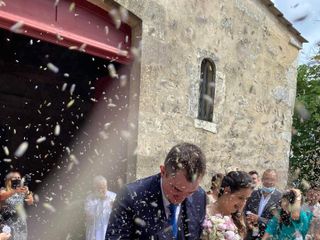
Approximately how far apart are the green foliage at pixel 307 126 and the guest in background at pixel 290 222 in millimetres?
10606

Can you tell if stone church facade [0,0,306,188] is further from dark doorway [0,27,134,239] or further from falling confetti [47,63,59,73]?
falling confetti [47,63,59,73]

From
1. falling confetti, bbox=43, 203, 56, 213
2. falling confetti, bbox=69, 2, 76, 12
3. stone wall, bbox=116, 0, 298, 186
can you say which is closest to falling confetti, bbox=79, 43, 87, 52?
falling confetti, bbox=69, 2, 76, 12

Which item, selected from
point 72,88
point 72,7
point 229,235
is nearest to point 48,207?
point 72,88

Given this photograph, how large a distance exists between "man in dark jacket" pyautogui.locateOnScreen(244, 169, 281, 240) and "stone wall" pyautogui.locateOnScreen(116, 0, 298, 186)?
1.54m

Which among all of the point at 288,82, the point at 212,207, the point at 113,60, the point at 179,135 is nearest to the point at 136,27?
the point at 113,60

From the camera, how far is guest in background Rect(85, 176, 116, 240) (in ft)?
20.4

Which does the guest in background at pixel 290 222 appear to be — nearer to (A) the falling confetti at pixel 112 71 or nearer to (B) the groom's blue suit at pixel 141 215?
(B) the groom's blue suit at pixel 141 215

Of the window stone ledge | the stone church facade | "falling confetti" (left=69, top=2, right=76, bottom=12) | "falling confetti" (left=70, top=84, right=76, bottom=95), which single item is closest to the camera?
"falling confetti" (left=69, top=2, right=76, bottom=12)

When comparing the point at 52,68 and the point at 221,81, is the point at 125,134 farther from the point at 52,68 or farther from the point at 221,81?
the point at 52,68

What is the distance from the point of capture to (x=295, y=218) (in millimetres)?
5352

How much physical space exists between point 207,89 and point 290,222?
3.44m

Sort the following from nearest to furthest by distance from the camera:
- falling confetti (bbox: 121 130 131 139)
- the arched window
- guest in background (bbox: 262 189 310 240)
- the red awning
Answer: guest in background (bbox: 262 189 310 240) < the red awning < falling confetti (bbox: 121 130 131 139) < the arched window

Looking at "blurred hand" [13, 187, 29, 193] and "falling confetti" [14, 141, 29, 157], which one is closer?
"blurred hand" [13, 187, 29, 193]

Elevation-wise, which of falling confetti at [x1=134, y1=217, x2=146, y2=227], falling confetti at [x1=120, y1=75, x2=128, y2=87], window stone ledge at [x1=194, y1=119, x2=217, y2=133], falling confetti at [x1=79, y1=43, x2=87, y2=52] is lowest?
falling confetti at [x1=134, y1=217, x2=146, y2=227]
